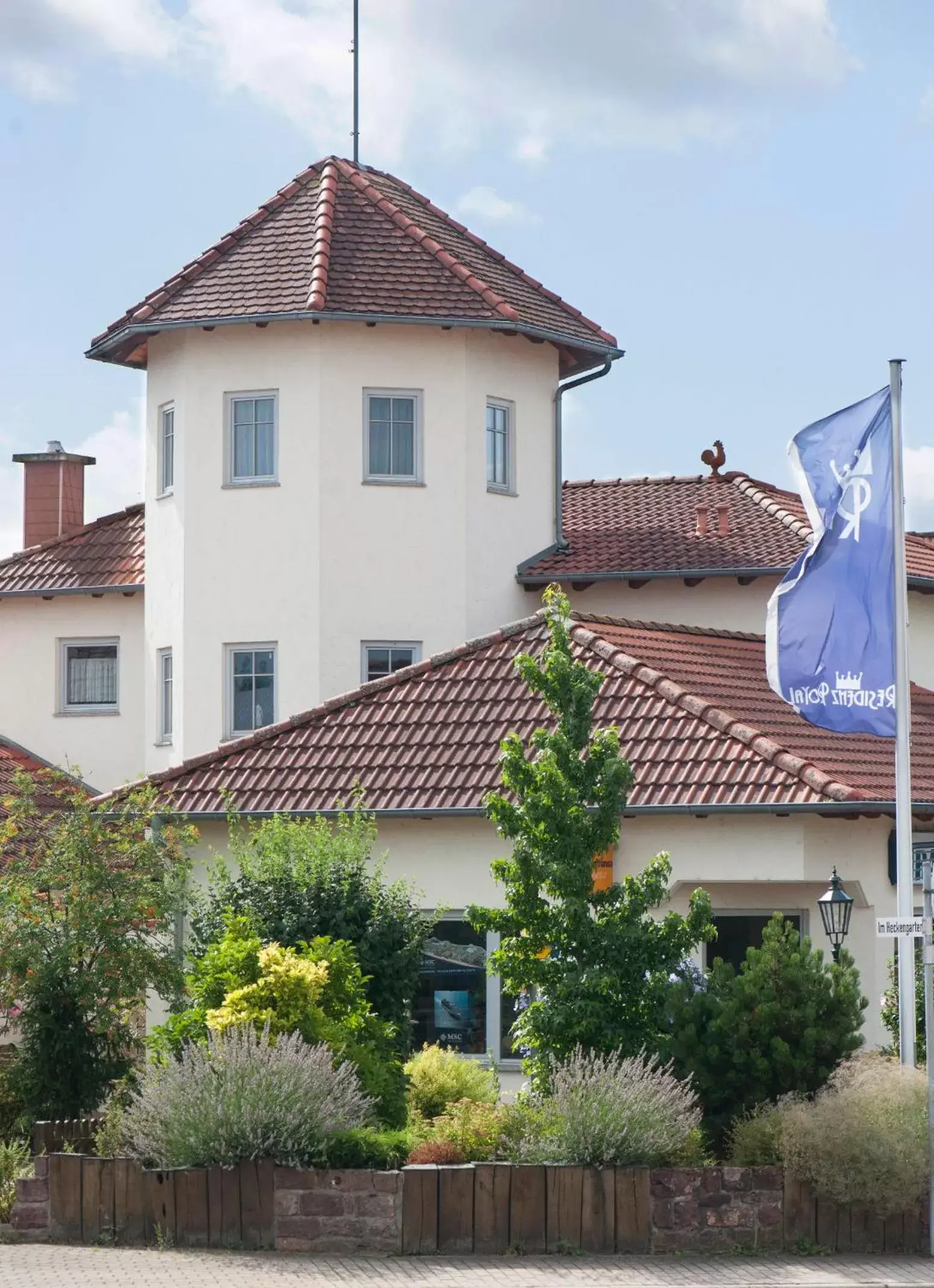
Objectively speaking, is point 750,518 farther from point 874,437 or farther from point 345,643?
point 874,437

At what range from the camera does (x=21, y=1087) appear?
19.0 m

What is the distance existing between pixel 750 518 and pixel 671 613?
7.95 ft

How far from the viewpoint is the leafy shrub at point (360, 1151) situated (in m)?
15.5

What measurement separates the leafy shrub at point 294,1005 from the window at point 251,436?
12405 mm

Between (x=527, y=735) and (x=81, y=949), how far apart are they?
5906 mm

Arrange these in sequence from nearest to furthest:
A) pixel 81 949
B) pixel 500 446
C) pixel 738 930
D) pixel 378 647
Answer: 1. pixel 81 949
2. pixel 738 930
3. pixel 378 647
4. pixel 500 446

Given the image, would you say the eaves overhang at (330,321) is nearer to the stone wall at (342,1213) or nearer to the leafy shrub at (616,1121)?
the leafy shrub at (616,1121)

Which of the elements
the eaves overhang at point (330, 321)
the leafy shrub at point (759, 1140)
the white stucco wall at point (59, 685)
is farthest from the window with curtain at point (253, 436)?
the leafy shrub at point (759, 1140)

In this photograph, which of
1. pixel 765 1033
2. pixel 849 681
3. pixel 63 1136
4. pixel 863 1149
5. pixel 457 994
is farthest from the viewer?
pixel 457 994

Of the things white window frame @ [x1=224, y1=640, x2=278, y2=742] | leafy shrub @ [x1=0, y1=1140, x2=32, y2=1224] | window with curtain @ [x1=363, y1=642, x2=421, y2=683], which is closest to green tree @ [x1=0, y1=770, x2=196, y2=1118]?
leafy shrub @ [x1=0, y1=1140, x2=32, y2=1224]

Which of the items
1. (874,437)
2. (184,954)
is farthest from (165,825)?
(874,437)

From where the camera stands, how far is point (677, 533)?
31.8m

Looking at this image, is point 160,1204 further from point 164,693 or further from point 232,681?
point 164,693

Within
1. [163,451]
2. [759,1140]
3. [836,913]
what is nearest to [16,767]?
[163,451]
